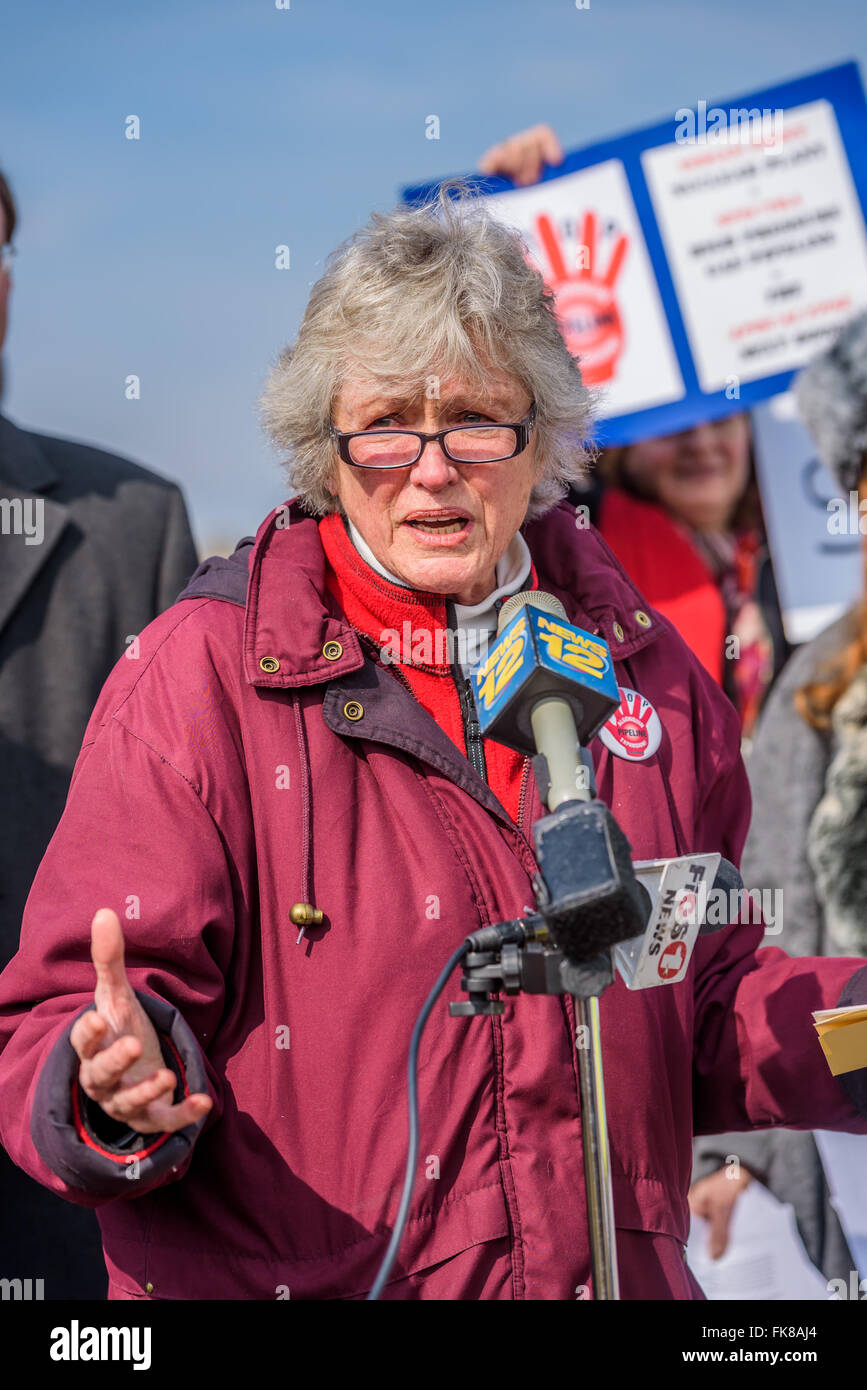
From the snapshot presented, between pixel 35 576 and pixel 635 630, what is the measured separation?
1.53 metres

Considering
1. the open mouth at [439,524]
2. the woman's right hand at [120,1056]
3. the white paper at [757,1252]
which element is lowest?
the white paper at [757,1252]

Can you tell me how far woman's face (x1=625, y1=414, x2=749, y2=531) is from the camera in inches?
146

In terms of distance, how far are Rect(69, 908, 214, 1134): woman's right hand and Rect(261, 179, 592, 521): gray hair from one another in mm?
864

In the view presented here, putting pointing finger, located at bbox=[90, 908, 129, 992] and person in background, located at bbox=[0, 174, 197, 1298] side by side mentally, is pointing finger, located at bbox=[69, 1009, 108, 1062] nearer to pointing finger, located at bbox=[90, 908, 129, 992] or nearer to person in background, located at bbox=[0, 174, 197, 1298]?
pointing finger, located at bbox=[90, 908, 129, 992]

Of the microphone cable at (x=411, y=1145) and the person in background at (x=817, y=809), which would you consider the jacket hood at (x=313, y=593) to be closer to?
the microphone cable at (x=411, y=1145)

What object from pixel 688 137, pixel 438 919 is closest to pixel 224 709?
pixel 438 919

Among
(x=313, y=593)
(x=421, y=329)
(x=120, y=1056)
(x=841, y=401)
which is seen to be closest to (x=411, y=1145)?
(x=120, y=1056)

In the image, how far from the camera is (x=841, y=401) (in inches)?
137

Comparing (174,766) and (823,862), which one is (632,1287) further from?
(823,862)

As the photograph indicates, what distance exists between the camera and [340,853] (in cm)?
178

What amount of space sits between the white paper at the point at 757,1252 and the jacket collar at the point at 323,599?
2.01m

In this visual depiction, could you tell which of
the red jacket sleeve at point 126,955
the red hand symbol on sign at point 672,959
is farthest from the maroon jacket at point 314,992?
the red hand symbol on sign at point 672,959

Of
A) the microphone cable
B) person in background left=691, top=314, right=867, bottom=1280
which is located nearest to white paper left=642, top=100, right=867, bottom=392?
person in background left=691, top=314, right=867, bottom=1280

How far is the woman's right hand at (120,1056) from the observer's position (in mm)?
1409
